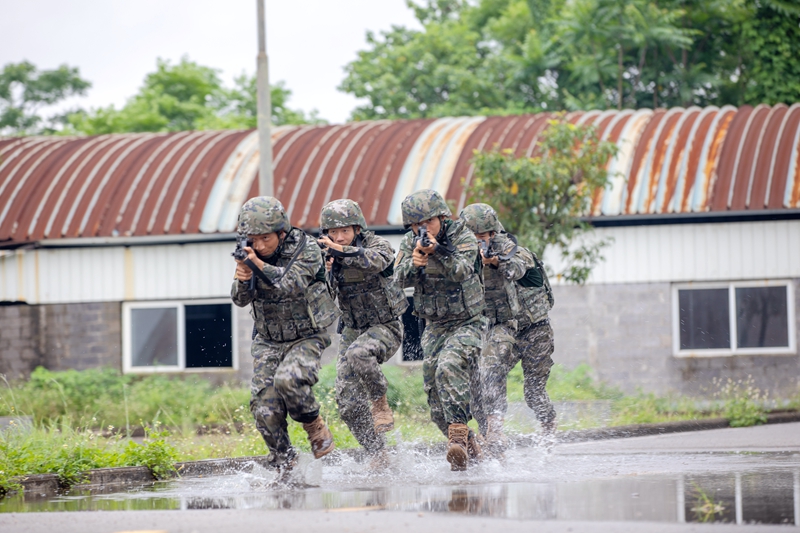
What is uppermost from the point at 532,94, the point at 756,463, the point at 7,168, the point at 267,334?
the point at 532,94

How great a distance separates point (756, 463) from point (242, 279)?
4.23 m

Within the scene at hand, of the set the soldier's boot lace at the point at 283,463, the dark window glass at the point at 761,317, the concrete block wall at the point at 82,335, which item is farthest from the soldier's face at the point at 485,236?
the concrete block wall at the point at 82,335

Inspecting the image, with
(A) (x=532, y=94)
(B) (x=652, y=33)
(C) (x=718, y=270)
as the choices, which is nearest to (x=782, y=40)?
(B) (x=652, y=33)

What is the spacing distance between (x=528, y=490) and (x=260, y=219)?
2.69 m

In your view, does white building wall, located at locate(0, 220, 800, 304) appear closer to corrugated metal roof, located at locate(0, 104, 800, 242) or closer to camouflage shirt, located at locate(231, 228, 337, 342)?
corrugated metal roof, located at locate(0, 104, 800, 242)

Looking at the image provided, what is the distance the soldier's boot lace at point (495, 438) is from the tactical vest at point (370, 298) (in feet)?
4.35

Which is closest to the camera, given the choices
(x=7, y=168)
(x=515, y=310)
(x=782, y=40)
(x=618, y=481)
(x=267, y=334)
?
(x=618, y=481)

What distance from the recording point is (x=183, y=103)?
129ft

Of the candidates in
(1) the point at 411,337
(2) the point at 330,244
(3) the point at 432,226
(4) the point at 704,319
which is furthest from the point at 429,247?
(4) the point at 704,319

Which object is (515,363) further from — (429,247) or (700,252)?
(700,252)

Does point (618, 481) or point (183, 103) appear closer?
point (618, 481)

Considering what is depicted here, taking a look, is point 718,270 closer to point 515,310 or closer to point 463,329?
point 515,310

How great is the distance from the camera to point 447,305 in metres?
8.38

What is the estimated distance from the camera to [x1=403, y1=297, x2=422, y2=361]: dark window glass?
572 inches
